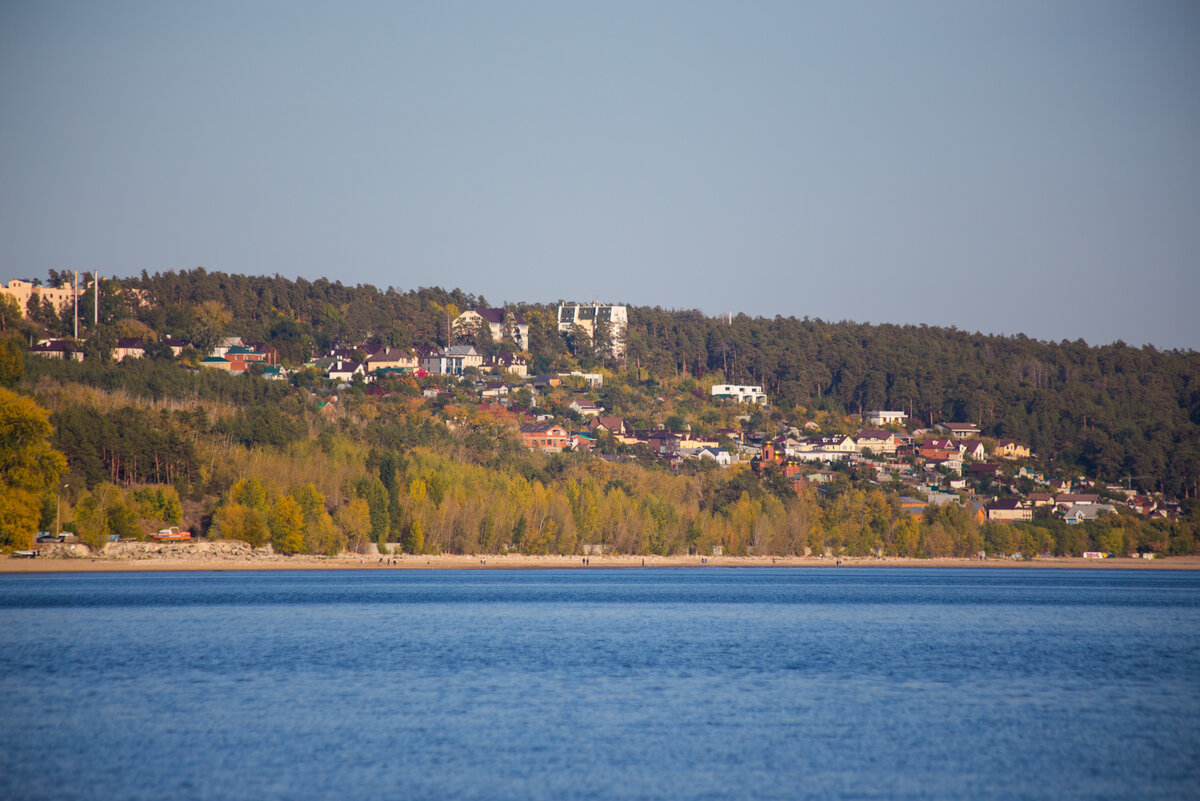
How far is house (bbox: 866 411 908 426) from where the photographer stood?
191m

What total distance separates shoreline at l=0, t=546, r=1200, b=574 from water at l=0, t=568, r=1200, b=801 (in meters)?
20.2

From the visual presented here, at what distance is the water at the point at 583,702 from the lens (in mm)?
22547

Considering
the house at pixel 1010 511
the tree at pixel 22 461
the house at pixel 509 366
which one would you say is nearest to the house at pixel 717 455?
the house at pixel 1010 511

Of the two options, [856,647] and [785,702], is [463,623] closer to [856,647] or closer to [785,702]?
[856,647]

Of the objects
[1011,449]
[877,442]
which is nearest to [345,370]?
[877,442]

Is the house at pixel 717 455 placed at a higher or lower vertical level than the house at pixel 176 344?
lower

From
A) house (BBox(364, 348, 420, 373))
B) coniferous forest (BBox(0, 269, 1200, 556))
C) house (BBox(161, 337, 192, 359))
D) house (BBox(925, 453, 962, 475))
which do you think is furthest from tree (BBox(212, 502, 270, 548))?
house (BBox(925, 453, 962, 475))

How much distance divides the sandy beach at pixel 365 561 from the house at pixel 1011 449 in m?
56.1

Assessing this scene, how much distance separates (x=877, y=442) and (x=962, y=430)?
→ 25.6m

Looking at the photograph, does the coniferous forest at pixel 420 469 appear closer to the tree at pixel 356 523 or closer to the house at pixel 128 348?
the tree at pixel 356 523

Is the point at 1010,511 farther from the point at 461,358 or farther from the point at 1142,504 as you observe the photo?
the point at 461,358

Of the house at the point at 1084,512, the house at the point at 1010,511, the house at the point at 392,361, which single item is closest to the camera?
the house at the point at 1084,512

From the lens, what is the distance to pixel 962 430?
620 ft

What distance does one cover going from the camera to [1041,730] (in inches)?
1092
